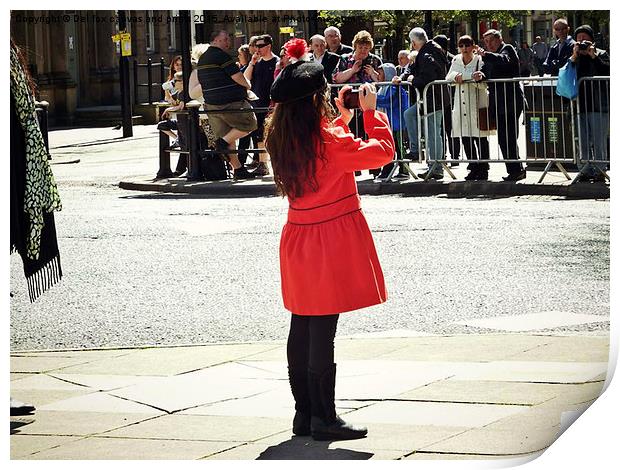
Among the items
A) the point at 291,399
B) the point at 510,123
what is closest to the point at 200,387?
the point at 291,399

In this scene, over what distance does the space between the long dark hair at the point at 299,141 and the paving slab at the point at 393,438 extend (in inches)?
37.5

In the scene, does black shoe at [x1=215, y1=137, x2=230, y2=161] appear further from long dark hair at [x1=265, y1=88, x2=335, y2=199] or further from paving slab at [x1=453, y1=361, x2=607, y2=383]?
long dark hair at [x1=265, y1=88, x2=335, y2=199]

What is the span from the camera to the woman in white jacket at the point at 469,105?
49.1 ft

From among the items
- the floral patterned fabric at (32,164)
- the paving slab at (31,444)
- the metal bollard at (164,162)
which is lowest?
the paving slab at (31,444)

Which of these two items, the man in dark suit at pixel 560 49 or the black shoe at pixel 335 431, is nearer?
the black shoe at pixel 335 431

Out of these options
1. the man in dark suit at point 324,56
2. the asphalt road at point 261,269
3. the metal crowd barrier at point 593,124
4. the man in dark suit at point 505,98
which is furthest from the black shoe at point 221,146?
the metal crowd barrier at point 593,124

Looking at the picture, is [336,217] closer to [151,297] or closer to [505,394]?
[505,394]

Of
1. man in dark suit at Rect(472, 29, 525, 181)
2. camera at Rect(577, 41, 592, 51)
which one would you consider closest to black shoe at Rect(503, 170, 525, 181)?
man in dark suit at Rect(472, 29, 525, 181)

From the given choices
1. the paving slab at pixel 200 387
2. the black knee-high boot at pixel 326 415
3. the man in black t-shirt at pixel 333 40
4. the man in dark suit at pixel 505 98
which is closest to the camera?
the black knee-high boot at pixel 326 415

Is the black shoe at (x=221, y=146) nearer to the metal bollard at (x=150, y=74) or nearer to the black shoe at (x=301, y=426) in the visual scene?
the black shoe at (x=301, y=426)

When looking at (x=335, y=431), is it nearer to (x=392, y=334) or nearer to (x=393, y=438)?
(x=393, y=438)

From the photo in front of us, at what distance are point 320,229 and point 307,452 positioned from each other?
0.85 m
